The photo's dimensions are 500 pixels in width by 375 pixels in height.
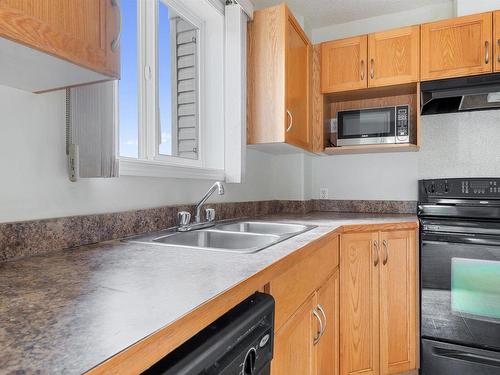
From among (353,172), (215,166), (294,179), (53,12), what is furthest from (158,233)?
(353,172)

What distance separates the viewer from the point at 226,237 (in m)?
1.60

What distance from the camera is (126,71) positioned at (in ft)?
5.16

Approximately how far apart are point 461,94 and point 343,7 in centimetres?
114

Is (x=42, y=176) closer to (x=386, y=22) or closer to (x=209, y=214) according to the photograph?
(x=209, y=214)

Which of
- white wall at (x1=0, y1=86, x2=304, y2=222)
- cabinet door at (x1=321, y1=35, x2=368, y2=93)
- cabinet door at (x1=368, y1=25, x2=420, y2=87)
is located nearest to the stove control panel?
cabinet door at (x1=368, y1=25, x2=420, y2=87)

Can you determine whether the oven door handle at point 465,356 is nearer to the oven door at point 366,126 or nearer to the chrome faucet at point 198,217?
the oven door at point 366,126

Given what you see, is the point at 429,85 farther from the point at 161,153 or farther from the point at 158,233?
the point at 158,233

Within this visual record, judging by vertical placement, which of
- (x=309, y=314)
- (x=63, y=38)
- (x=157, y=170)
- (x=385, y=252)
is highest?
(x=63, y=38)

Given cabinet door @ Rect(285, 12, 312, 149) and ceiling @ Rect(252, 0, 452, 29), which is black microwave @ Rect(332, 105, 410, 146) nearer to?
cabinet door @ Rect(285, 12, 312, 149)

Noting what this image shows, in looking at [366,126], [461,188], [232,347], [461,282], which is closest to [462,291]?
[461,282]

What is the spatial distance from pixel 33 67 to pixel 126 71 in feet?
2.64

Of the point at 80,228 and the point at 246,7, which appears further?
the point at 246,7

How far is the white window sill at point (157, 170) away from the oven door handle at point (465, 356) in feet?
5.49

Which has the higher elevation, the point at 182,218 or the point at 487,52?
the point at 487,52
